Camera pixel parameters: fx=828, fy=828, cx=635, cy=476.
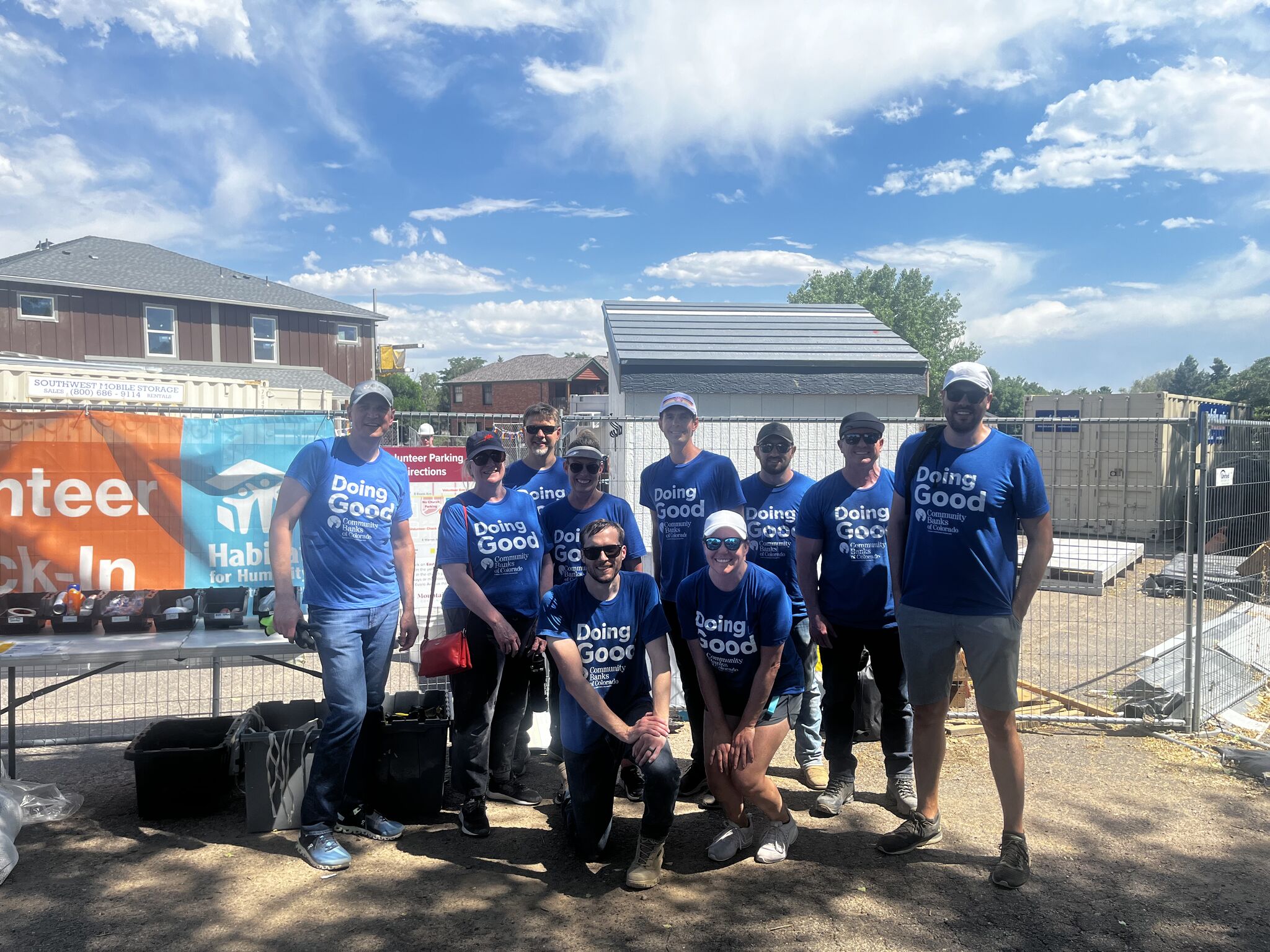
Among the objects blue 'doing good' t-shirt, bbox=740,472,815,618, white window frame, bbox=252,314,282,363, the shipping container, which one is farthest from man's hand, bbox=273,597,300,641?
white window frame, bbox=252,314,282,363

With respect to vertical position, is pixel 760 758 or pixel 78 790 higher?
pixel 760 758

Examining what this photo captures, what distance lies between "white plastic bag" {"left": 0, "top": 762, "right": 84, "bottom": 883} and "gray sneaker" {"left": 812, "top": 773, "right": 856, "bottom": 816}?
394 centimetres

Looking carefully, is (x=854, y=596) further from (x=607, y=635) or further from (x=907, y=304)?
(x=907, y=304)

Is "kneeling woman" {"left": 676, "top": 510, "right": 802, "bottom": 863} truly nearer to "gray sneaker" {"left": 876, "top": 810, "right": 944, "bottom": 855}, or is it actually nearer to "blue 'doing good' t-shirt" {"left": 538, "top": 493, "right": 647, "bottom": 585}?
"gray sneaker" {"left": 876, "top": 810, "right": 944, "bottom": 855}

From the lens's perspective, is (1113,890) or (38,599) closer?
(1113,890)

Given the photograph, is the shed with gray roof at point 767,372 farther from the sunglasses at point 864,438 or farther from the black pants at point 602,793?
the black pants at point 602,793

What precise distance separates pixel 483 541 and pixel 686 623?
118 centimetres

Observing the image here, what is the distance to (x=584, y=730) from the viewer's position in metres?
3.85

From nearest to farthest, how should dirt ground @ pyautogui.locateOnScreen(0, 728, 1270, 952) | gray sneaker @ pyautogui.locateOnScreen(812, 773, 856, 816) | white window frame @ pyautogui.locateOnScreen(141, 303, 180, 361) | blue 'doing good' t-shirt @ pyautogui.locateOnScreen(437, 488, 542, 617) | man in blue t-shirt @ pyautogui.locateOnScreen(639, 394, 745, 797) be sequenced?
dirt ground @ pyautogui.locateOnScreen(0, 728, 1270, 952), blue 'doing good' t-shirt @ pyautogui.locateOnScreen(437, 488, 542, 617), gray sneaker @ pyautogui.locateOnScreen(812, 773, 856, 816), man in blue t-shirt @ pyautogui.locateOnScreen(639, 394, 745, 797), white window frame @ pyautogui.locateOnScreen(141, 303, 180, 361)

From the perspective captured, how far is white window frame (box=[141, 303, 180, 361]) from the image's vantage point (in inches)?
1180

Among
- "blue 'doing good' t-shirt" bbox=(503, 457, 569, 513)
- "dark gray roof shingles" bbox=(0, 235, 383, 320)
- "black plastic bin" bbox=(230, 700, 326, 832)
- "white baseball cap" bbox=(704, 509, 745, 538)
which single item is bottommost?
"black plastic bin" bbox=(230, 700, 326, 832)

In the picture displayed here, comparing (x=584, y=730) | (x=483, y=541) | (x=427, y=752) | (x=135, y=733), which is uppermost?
(x=483, y=541)

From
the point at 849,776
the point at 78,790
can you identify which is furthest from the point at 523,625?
the point at 78,790

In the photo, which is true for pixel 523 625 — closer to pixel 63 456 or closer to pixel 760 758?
pixel 760 758
